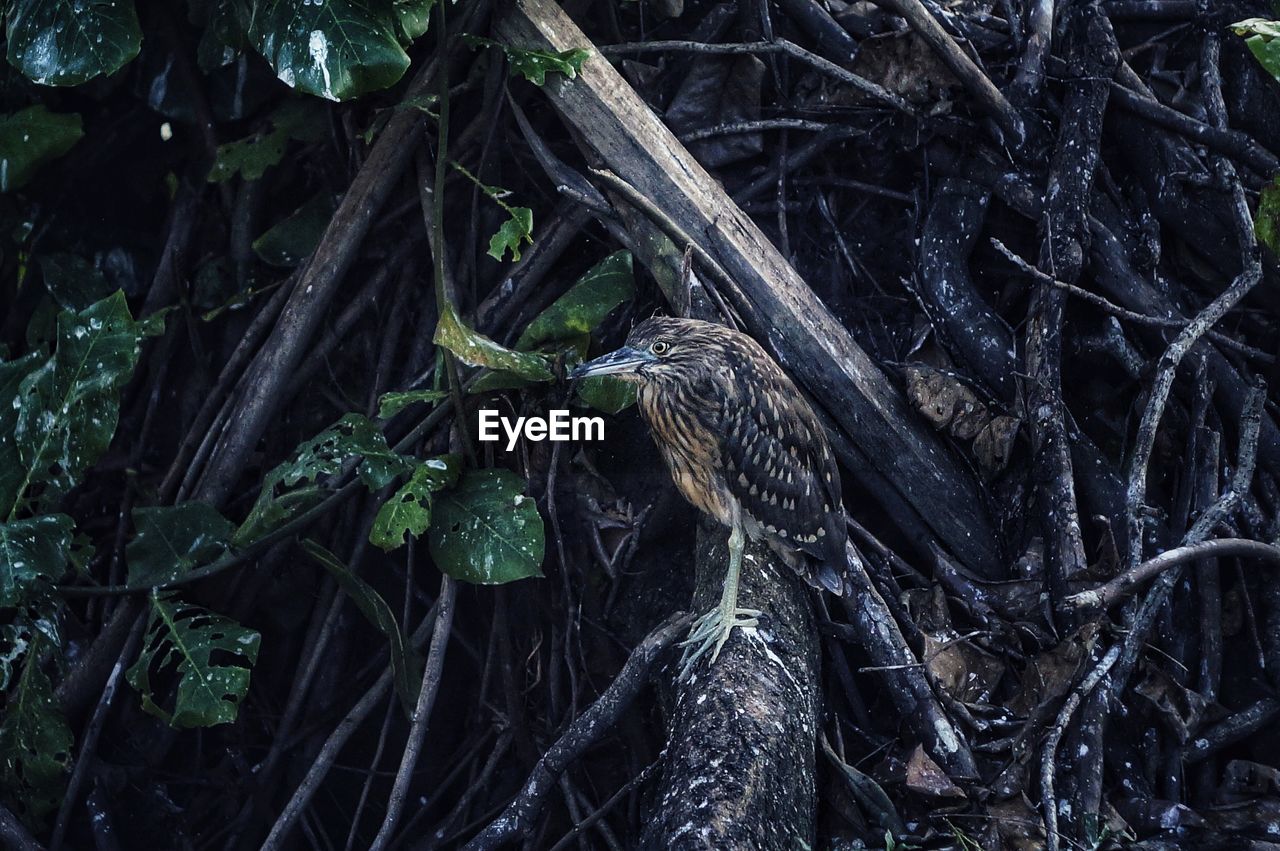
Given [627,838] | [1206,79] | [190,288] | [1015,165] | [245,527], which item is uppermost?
[1206,79]

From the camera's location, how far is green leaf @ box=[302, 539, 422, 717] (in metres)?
3.03

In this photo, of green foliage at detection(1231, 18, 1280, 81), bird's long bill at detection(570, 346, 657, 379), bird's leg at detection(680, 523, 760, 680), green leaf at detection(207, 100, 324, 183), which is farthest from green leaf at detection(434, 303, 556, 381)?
green foliage at detection(1231, 18, 1280, 81)

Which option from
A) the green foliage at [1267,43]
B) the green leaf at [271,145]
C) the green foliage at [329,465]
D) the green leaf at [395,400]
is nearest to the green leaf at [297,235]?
the green leaf at [271,145]

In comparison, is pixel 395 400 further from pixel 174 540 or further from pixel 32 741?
pixel 32 741

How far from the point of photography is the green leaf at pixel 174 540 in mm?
3203

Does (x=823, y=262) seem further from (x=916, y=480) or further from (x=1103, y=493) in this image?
(x=1103, y=493)

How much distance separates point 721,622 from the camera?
106 inches

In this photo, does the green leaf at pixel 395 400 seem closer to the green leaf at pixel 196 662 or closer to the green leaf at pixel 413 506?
the green leaf at pixel 413 506

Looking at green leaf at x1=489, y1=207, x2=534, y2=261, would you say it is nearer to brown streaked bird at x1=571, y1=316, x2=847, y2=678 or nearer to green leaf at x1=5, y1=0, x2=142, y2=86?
brown streaked bird at x1=571, y1=316, x2=847, y2=678

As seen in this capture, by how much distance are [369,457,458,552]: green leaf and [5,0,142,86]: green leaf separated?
1.35 metres

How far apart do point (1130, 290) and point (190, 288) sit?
3.04m

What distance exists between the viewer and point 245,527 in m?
3.03

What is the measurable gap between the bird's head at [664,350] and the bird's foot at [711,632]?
0.60 metres

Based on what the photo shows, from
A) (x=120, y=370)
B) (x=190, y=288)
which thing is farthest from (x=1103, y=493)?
(x=190, y=288)
